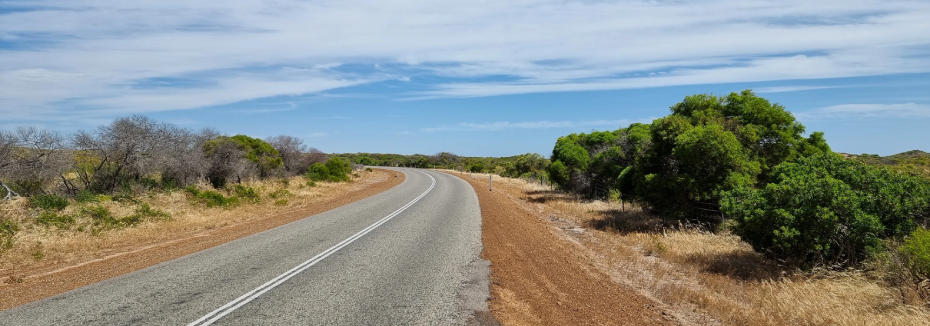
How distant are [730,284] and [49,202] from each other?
18685 millimetres

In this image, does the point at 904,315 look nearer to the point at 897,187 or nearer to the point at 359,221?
the point at 897,187

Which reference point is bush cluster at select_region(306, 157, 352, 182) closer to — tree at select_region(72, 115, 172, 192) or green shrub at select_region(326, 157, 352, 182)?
green shrub at select_region(326, 157, 352, 182)

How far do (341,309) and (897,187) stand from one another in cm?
1087

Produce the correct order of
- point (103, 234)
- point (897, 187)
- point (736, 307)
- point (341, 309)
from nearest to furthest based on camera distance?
point (341, 309)
point (736, 307)
point (897, 187)
point (103, 234)

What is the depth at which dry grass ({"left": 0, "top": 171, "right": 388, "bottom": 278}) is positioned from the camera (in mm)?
10672

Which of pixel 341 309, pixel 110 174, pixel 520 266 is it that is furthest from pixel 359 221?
pixel 110 174

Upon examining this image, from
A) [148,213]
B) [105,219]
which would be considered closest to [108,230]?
[105,219]

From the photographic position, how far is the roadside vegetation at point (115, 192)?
12398 mm

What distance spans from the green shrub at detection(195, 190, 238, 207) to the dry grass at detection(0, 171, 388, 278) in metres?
0.34

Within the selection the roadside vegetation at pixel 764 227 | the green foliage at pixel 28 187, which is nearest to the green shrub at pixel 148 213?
the green foliage at pixel 28 187

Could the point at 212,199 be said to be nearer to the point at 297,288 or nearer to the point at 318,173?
the point at 297,288

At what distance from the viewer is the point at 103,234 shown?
44.0ft

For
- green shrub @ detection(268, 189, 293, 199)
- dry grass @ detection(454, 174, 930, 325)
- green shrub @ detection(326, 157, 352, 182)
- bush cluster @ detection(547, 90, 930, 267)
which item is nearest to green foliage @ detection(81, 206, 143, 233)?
green shrub @ detection(268, 189, 293, 199)

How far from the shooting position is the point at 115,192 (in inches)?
765
